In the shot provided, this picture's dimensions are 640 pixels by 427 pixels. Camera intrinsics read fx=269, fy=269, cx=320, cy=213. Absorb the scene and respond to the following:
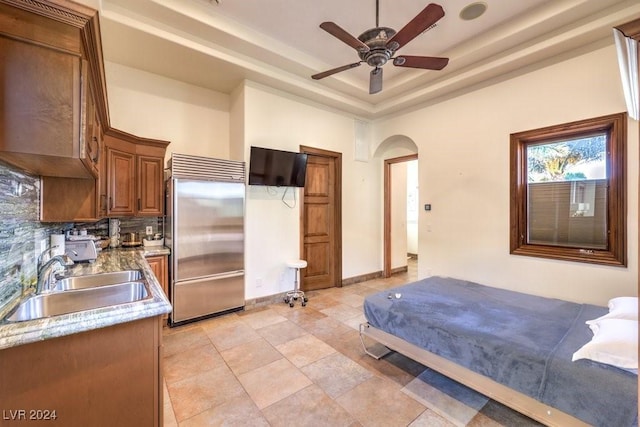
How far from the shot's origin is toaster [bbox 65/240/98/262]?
102 inches

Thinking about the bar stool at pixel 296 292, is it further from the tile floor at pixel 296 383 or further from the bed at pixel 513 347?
the bed at pixel 513 347

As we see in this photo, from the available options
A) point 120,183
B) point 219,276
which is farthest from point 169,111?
point 219,276

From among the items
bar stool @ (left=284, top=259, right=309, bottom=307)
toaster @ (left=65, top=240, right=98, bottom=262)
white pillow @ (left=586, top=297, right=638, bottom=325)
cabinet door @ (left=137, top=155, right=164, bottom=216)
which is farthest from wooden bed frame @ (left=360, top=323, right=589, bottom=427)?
cabinet door @ (left=137, top=155, right=164, bottom=216)

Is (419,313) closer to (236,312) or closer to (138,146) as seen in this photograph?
(236,312)

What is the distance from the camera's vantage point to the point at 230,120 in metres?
4.38

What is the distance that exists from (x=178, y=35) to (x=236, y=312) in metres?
3.49

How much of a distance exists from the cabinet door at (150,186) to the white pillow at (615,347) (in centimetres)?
421

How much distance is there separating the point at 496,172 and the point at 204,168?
389 cm

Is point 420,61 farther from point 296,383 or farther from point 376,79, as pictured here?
point 296,383

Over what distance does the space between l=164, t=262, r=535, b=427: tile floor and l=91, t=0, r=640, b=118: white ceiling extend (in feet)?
11.0

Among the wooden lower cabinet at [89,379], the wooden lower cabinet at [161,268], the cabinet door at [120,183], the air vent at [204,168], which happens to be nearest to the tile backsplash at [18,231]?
the wooden lower cabinet at [89,379]

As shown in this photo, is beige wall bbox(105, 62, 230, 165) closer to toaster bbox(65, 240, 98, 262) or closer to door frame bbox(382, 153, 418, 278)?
toaster bbox(65, 240, 98, 262)

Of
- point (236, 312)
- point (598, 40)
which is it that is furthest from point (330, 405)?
point (598, 40)

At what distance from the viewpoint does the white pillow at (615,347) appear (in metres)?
1.50
